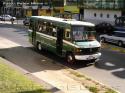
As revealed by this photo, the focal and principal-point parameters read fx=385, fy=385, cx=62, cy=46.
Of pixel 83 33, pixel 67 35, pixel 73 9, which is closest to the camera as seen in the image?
pixel 83 33

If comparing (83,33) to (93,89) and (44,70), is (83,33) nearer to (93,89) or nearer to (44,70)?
(44,70)

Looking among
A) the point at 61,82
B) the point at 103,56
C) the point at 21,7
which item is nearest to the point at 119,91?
the point at 61,82

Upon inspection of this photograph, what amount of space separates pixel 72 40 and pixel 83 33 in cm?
82

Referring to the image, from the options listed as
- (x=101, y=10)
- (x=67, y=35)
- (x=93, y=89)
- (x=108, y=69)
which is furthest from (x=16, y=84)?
(x=101, y=10)

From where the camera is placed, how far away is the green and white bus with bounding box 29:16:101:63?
2145cm

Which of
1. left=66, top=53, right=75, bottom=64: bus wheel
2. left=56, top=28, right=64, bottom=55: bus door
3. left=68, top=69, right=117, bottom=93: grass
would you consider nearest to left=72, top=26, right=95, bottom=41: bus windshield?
left=66, top=53, right=75, bottom=64: bus wheel

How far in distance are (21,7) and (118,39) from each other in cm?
6459

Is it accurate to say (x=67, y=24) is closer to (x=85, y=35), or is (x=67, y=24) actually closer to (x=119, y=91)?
(x=85, y=35)

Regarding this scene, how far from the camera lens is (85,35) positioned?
2216 cm

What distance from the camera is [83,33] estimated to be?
72.5ft

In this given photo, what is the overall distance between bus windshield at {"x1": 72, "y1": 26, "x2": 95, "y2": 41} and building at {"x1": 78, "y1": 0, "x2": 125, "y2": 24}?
30.0 meters

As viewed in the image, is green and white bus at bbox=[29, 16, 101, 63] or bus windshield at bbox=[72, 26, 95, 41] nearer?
green and white bus at bbox=[29, 16, 101, 63]

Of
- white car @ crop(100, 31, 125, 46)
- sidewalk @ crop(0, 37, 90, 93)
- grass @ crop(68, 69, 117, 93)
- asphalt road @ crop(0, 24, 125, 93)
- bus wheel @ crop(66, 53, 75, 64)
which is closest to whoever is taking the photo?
grass @ crop(68, 69, 117, 93)

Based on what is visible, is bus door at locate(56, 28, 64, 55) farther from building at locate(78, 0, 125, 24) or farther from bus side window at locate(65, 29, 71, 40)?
building at locate(78, 0, 125, 24)
